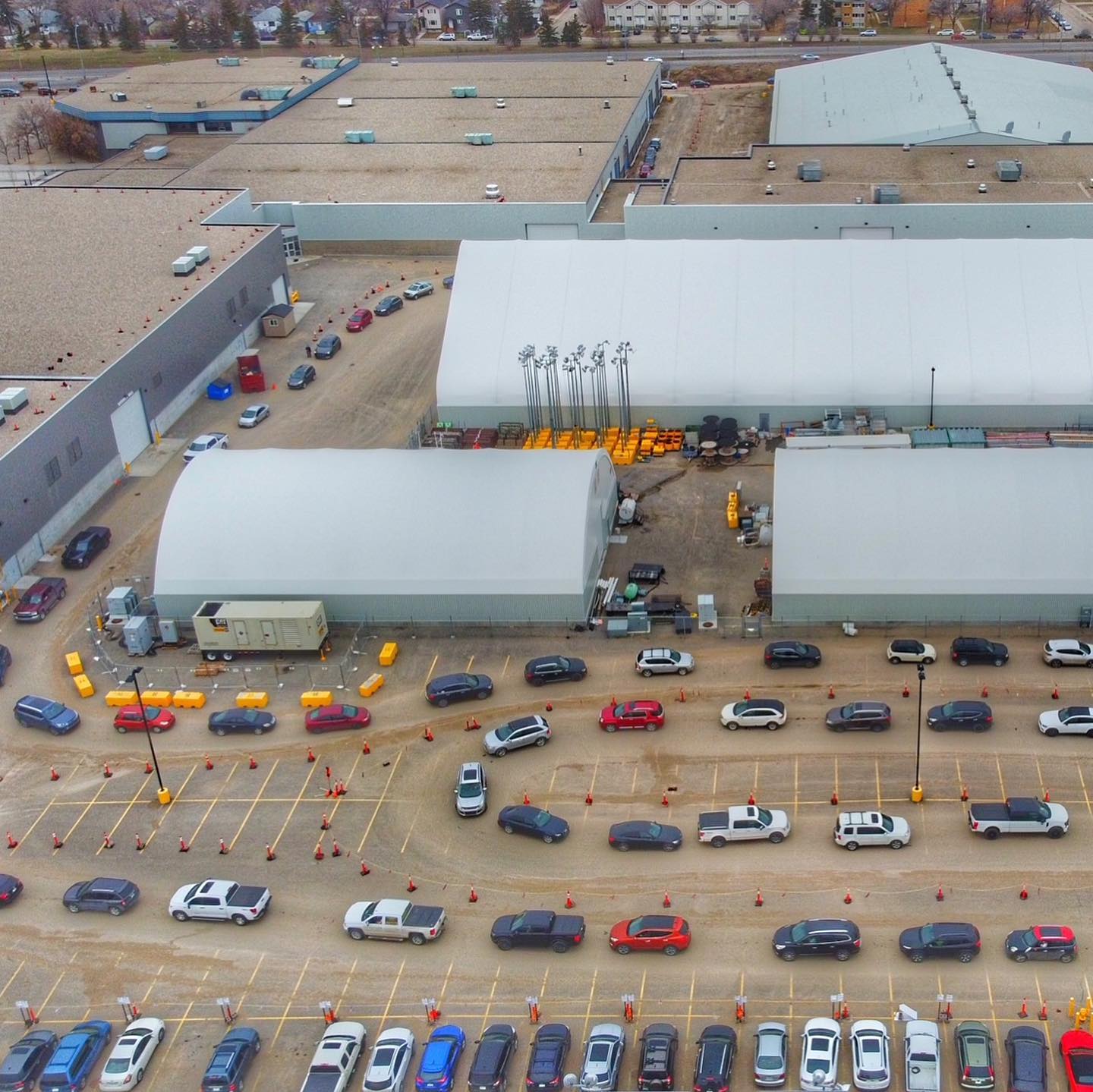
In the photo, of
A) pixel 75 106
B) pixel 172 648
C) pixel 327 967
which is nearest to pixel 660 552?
pixel 172 648

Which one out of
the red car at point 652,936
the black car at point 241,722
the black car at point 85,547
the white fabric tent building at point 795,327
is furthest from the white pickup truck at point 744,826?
the black car at point 85,547

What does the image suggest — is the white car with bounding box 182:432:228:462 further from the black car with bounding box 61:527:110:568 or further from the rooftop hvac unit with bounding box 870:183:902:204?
the rooftop hvac unit with bounding box 870:183:902:204

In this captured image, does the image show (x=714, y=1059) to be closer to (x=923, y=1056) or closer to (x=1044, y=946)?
(x=923, y=1056)

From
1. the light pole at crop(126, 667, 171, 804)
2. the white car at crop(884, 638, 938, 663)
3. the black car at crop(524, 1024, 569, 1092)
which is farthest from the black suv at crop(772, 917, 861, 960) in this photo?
the light pole at crop(126, 667, 171, 804)

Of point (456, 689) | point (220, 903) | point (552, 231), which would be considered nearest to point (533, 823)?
point (456, 689)

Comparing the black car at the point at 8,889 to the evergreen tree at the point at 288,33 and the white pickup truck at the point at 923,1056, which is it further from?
the evergreen tree at the point at 288,33
